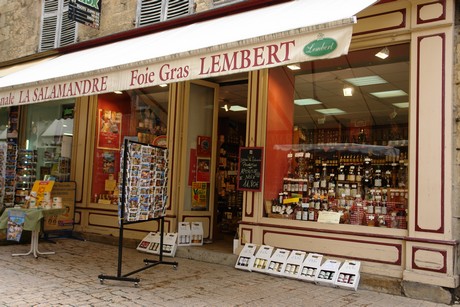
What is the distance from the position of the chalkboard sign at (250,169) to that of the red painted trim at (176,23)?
Result: 7.22 feet

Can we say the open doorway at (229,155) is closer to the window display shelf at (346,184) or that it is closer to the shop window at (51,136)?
the window display shelf at (346,184)

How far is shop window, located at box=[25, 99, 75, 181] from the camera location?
9.73 meters

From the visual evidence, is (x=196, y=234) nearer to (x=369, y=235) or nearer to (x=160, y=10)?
(x=369, y=235)

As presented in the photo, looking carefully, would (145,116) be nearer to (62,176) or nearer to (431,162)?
(62,176)

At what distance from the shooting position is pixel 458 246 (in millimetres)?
5086

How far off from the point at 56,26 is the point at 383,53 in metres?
7.51

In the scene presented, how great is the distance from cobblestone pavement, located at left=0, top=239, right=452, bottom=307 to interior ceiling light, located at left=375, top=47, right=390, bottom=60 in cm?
315

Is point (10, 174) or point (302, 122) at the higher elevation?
point (302, 122)

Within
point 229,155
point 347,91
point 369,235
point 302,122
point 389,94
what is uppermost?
point 347,91

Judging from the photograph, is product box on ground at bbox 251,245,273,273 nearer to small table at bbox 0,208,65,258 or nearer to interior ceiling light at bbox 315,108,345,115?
interior ceiling light at bbox 315,108,345,115

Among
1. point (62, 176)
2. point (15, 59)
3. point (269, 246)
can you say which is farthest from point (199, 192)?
point (15, 59)

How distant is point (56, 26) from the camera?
10086 mm

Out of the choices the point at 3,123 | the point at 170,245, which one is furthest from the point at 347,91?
the point at 3,123

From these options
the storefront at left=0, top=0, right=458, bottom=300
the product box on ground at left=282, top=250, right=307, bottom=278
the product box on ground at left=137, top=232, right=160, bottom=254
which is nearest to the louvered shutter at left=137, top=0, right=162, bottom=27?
the storefront at left=0, top=0, right=458, bottom=300
